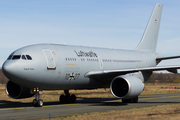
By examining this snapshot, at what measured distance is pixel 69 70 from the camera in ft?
68.2

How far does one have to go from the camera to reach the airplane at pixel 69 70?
1844 centimetres

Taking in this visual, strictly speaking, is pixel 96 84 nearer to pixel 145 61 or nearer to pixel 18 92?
pixel 18 92

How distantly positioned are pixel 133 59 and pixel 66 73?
33.4 ft

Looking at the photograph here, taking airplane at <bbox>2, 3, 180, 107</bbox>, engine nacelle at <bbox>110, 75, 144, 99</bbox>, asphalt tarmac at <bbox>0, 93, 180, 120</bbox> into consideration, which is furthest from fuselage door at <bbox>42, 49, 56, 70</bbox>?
engine nacelle at <bbox>110, 75, 144, 99</bbox>

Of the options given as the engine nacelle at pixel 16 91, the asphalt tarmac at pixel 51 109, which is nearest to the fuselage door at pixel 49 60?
the asphalt tarmac at pixel 51 109

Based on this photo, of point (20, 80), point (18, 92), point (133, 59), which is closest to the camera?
point (20, 80)

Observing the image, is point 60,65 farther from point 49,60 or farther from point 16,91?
point 16,91

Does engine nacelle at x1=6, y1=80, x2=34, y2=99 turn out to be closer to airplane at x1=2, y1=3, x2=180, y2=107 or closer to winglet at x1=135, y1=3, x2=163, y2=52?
airplane at x1=2, y1=3, x2=180, y2=107

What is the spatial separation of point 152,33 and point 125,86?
1332cm

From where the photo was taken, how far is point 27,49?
1938cm

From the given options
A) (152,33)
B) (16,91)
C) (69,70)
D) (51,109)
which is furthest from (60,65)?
(152,33)

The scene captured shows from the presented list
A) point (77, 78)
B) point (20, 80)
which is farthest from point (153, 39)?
point (20, 80)

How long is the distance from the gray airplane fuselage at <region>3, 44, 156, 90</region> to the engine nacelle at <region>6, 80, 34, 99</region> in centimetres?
287

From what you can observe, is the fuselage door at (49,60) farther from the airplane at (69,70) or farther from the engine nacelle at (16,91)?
the engine nacelle at (16,91)
